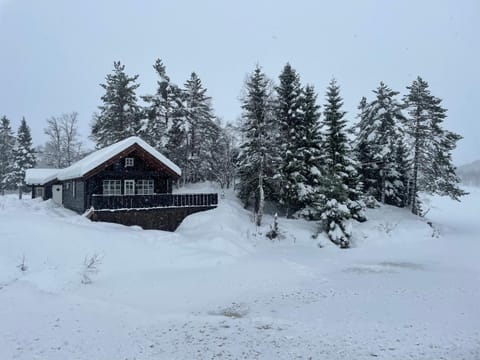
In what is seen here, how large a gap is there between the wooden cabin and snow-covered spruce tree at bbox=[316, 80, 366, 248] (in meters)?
7.77

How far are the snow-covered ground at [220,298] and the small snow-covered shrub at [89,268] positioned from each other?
203 mm

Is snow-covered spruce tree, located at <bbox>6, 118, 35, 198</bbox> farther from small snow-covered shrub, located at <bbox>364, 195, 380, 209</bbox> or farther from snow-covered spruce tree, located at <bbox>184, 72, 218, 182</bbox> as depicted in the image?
small snow-covered shrub, located at <bbox>364, 195, 380, 209</bbox>

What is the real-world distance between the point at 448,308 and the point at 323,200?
11.9 meters

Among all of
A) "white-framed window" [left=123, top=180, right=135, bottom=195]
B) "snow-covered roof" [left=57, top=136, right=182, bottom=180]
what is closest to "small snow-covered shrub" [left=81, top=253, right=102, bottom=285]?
"snow-covered roof" [left=57, top=136, right=182, bottom=180]

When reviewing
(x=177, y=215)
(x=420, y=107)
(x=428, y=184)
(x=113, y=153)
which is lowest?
(x=177, y=215)

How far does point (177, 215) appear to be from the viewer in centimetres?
2075

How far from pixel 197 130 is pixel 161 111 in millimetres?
4061

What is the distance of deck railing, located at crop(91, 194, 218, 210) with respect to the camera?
59.6 ft

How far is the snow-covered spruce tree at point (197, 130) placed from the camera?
3209 cm

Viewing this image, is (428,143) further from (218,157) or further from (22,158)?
(22,158)

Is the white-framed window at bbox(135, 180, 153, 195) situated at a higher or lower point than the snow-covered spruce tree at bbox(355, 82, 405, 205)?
lower

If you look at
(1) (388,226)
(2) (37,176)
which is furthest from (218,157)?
(2) (37,176)

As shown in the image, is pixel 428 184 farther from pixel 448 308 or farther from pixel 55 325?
pixel 55 325

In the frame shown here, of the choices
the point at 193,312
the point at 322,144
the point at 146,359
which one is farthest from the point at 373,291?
the point at 322,144
